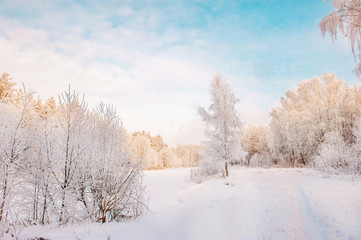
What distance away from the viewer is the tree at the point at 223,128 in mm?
14578

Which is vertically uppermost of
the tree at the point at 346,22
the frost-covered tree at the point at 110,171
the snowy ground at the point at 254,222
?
the tree at the point at 346,22

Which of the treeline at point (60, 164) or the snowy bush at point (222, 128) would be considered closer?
the treeline at point (60, 164)

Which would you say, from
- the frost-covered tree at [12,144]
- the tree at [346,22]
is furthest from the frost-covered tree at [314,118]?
the frost-covered tree at [12,144]

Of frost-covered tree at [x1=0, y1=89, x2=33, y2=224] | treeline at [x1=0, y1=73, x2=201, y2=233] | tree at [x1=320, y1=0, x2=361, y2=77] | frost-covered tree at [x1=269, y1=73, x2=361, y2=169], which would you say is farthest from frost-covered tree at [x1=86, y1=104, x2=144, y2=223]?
frost-covered tree at [x1=269, y1=73, x2=361, y2=169]

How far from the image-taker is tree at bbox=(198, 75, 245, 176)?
1458cm

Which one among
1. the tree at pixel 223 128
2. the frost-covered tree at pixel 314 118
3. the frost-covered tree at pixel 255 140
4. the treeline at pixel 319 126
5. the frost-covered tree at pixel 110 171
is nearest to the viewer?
the frost-covered tree at pixel 110 171

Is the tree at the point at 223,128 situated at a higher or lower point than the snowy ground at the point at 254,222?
higher

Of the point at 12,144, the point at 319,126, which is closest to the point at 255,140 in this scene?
the point at 319,126

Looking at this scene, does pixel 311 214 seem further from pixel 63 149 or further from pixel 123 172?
pixel 63 149

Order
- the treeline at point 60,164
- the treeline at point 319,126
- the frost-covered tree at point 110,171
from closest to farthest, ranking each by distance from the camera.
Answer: the treeline at point 60,164 < the frost-covered tree at point 110,171 < the treeline at point 319,126

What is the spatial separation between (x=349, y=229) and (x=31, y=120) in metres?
8.50

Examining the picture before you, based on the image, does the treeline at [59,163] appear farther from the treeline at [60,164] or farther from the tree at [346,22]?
the tree at [346,22]

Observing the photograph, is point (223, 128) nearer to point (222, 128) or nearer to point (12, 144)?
point (222, 128)

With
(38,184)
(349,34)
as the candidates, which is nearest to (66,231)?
(38,184)
